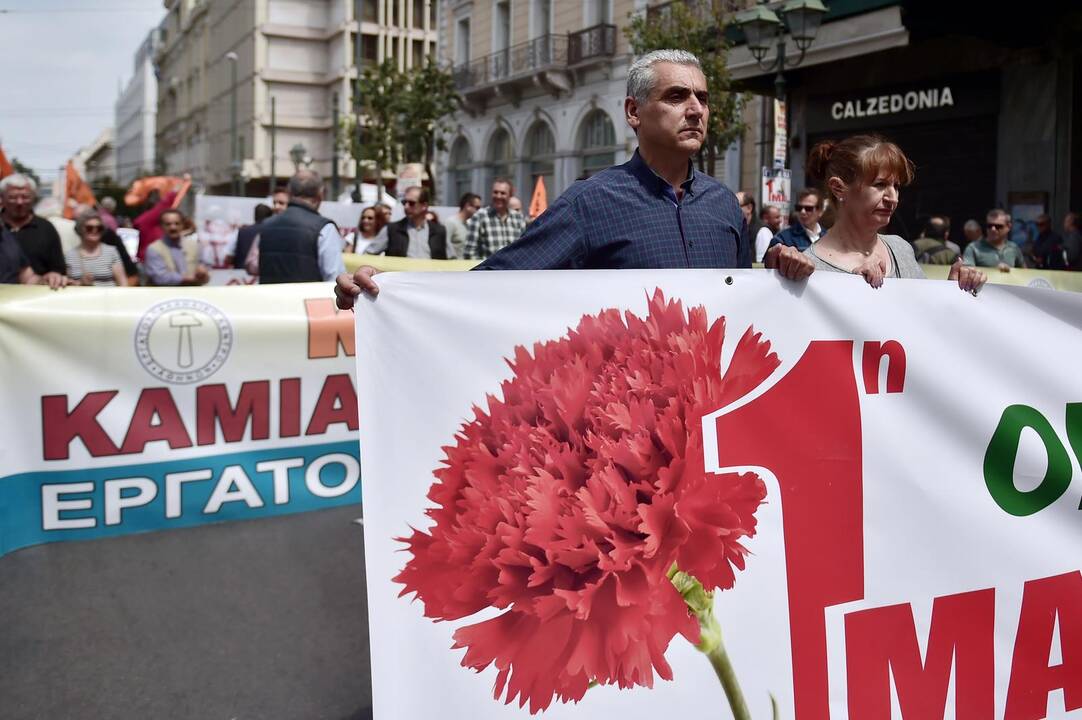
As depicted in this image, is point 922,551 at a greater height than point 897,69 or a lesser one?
lesser

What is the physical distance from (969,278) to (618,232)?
3.03ft

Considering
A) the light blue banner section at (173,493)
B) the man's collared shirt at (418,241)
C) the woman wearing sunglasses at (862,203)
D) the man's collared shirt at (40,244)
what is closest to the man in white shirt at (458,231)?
the man's collared shirt at (418,241)

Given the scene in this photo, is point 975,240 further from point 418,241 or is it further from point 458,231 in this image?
point 418,241

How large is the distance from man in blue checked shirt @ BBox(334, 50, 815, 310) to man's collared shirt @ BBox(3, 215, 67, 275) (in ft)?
19.3

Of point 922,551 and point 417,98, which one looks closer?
point 922,551

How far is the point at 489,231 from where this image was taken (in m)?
9.64

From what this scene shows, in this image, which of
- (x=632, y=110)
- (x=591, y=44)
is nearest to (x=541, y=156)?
(x=591, y=44)

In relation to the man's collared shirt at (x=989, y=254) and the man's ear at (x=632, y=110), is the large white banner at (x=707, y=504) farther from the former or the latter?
the man's collared shirt at (x=989, y=254)

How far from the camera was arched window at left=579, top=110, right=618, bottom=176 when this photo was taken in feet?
101

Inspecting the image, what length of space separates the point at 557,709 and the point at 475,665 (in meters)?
0.19

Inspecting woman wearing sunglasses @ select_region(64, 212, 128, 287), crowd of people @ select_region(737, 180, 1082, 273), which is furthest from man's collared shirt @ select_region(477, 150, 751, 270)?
woman wearing sunglasses @ select_region(64, 212, 128, 287)

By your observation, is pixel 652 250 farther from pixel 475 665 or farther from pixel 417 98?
pixel 417 98

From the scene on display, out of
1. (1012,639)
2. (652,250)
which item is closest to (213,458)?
(652,250)

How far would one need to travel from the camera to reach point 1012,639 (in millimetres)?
2818
